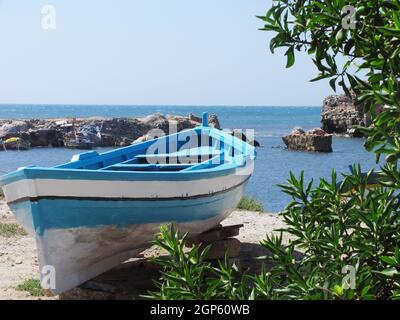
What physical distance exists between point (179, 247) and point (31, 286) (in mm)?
5064

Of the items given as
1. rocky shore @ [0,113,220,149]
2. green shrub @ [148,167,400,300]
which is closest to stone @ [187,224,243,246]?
green shrub @ [148,167,400,300]

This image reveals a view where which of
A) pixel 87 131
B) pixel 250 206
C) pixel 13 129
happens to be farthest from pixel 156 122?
pixel 250 206

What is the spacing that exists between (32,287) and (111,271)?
143 cm

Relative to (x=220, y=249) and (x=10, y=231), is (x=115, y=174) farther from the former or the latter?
(x=10, y=231)

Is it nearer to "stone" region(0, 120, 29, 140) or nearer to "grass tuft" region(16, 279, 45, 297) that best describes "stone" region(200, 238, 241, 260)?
"grass tuft" region(16, 279, 45, 297)

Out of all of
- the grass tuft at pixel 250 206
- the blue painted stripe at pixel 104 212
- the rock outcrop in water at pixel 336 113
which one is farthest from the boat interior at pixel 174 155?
the rock outcrop in water at pixel 336 113

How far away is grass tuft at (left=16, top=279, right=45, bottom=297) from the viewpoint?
26.0ft

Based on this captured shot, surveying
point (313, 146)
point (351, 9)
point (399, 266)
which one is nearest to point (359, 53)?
point (351, 9)

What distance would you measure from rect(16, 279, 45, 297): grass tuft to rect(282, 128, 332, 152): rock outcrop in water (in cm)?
3874

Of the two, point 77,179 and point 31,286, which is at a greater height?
point 77,179

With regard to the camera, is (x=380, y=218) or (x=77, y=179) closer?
(x=380, y=218)

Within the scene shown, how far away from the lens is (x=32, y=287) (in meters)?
8.11
